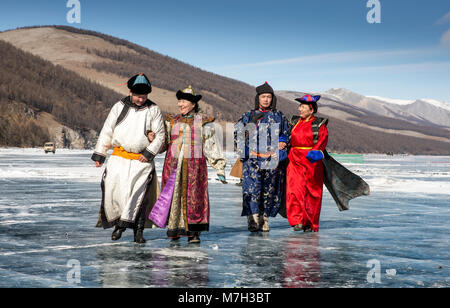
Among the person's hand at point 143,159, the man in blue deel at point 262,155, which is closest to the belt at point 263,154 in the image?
the man in blue deel at point 262,155

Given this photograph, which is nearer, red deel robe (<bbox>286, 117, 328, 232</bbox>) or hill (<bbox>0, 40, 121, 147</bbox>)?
red deel robe (<bbox>286, 117, 328, 232</bbox>)

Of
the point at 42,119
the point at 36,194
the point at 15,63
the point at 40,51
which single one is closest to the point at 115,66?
the point at 40,51

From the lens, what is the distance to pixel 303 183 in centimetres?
838

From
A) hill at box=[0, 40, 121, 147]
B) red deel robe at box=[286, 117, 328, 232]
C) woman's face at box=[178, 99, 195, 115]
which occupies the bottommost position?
red deel robe at box=[286, 117, 328, 232]

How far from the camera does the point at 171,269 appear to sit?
555cm

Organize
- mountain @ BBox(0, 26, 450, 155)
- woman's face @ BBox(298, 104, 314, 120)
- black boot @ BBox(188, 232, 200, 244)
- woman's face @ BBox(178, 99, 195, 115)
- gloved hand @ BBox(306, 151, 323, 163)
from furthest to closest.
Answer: mountain @ BBox(0, 26, 450, 155)
woman's face @ BBox(298, 104, 314, 120)
gloved hand @ BBox(306, 151, 323, 163)
woman's face @ BBox(178, 99, 195, 115)
black boot @ BBox(188, 232, 200, 244)

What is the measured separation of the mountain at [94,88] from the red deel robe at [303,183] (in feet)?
188

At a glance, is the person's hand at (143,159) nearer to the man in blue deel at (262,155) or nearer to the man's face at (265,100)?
the man in blue deel at (262,155)

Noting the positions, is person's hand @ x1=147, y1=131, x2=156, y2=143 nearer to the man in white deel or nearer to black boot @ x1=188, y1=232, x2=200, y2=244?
the man in white deel

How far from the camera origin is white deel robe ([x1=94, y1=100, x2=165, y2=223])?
7074 mm

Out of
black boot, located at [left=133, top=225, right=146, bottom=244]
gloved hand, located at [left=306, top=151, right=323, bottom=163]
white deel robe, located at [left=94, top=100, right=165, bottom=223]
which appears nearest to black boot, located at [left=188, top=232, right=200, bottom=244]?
black boot, located at [left=133, top=225, right=146, bottom=244]

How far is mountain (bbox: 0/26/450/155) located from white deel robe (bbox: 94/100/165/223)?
57.6m

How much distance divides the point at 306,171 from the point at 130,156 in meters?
2.63
